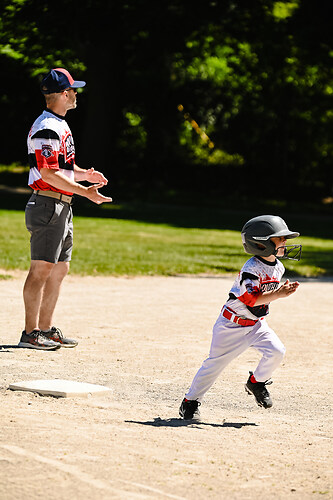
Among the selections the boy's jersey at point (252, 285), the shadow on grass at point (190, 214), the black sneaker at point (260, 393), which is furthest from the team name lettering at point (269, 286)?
the shadow on grass at point (190, 214)

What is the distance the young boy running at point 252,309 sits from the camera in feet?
19.1

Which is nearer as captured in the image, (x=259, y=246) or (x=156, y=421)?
(x=156, y=421)

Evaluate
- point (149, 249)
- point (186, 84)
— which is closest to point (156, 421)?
point (149, 249)

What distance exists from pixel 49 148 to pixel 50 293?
1.36 m

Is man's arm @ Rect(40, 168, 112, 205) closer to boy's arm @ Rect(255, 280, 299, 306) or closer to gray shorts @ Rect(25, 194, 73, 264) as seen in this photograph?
gray shorts @ Rect(25, 194, 73, 264)

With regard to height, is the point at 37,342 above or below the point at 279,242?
below

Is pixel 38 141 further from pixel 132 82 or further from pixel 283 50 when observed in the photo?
pixel 132 82

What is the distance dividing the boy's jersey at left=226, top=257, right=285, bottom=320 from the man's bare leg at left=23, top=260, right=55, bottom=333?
2.51m

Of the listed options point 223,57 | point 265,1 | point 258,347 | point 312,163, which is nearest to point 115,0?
point 265,1

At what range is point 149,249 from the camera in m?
18.2

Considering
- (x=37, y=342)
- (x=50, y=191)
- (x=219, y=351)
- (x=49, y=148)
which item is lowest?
(x=37, y=342)

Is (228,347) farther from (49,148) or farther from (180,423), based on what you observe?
(49,148)

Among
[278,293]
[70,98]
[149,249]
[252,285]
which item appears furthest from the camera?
[149,249]

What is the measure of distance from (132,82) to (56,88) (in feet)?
98.4
